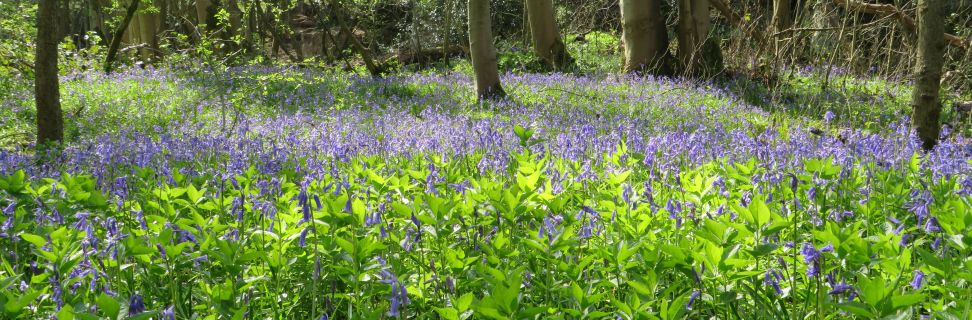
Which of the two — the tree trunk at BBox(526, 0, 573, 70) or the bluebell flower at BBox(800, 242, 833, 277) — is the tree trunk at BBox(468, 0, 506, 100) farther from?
the bluebell flower at BBox(800, 242, 833, 277)

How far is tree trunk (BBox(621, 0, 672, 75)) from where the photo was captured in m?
12.8

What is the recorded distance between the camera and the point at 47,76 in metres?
6.38

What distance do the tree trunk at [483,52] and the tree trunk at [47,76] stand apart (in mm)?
5139

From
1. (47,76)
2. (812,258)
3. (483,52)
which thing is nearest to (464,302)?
(812,258)

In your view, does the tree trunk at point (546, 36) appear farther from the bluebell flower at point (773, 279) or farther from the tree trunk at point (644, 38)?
the bluebell flower at point (773, 279)

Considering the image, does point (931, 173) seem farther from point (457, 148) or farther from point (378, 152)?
point (378, 152)

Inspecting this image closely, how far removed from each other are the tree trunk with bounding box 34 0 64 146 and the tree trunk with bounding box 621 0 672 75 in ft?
29.5

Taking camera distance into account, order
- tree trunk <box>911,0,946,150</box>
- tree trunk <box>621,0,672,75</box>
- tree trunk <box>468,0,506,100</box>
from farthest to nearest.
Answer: tree trunk <box>621,0,672,75</box>
tree trunk <box>468,0,506,100</box>
tree trunk <box>911,0,946,150</box>

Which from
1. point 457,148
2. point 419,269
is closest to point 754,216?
point 419,269

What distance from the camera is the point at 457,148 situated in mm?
5738

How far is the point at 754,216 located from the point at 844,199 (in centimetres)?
163

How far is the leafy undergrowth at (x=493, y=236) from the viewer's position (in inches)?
81.8

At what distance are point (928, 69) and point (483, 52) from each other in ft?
18.9

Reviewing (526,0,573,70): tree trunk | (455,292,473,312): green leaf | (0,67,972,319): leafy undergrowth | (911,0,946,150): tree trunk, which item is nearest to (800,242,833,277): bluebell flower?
(0,67,972,319): leafy undergrowth
